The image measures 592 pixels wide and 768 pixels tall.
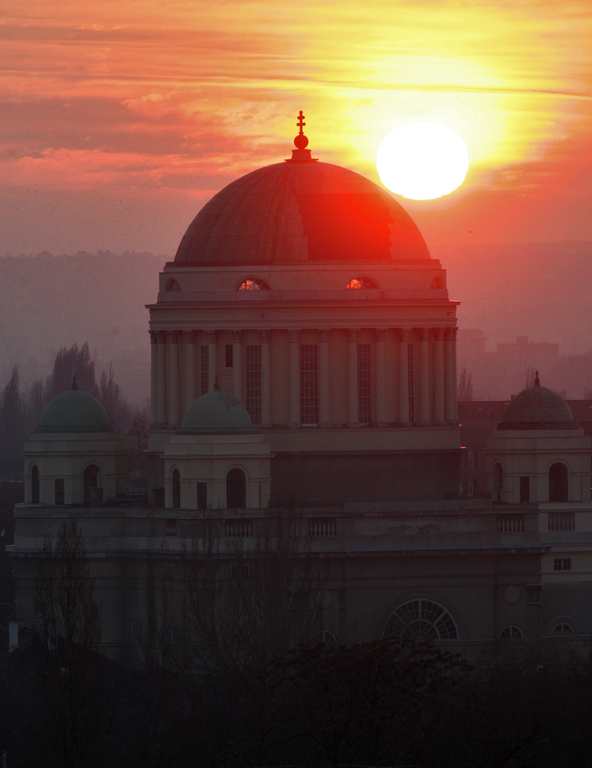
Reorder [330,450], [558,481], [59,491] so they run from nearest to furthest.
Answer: [558,481] < [59,491] < [330,450]

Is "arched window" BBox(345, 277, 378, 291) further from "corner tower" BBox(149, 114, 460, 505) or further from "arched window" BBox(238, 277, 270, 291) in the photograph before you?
"arched window" BBox(238, 277, 270, 291)

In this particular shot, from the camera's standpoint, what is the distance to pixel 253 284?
9556 cm

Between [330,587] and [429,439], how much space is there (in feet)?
38.3

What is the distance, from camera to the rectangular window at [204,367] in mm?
95938

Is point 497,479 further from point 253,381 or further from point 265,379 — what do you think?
point 253,381

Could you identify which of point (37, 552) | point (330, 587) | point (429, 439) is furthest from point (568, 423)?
point (37, 552)

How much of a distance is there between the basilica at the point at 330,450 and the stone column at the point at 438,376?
102 millimetres

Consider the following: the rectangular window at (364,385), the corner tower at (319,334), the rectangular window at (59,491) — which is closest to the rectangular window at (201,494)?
the corner tower at (319,334)

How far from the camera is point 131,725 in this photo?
70.9 meters

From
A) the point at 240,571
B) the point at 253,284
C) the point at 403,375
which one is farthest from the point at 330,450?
the point at 240,571

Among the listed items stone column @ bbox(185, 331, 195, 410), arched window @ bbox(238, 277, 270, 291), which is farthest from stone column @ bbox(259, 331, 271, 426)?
→ stone column @ bbox(185, 331, 195, 410)

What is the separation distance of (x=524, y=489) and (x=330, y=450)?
8.79 meters

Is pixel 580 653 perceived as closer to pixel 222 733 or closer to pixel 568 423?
pixel 568 423

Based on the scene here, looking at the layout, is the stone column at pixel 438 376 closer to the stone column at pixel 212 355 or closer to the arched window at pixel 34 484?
the stone column at pixel 212 355
